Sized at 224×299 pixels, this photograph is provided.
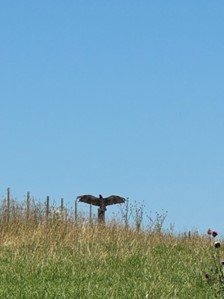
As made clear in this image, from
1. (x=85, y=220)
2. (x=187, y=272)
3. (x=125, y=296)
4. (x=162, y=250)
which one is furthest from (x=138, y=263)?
(x=85, y=220)

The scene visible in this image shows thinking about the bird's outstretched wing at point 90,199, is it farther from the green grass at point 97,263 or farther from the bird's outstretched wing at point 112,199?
the green grass at point 97,263

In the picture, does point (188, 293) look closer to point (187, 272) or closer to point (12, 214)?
point (187, 272)

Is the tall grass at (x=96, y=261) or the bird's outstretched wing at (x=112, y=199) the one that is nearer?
the tall grass at (x=96, y=261)

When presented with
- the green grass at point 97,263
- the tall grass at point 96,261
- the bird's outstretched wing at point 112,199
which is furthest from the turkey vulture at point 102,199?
the green grass at point 97,263

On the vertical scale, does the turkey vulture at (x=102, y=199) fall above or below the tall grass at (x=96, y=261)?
above

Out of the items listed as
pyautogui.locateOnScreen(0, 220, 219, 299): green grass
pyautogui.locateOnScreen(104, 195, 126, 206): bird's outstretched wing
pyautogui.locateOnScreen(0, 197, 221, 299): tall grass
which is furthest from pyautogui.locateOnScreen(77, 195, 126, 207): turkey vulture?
pyautogui.locateOnScreen(0, 220, 219, 299): green grass

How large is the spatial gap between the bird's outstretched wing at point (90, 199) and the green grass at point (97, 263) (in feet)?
18.7

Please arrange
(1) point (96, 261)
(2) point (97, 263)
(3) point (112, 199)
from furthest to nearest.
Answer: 1. (3) point (112, 199)
2. (1) point (96, 261)
3. (2) point (97, 263)

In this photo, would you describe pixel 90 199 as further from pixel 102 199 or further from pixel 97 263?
pixel 97 263

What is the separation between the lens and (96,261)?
10.2 m

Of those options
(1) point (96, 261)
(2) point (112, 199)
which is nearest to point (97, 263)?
(1) point (96, 261)

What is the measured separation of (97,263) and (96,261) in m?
0.10

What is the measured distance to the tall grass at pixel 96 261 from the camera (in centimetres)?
763

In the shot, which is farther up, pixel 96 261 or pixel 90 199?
pixel 90 199
